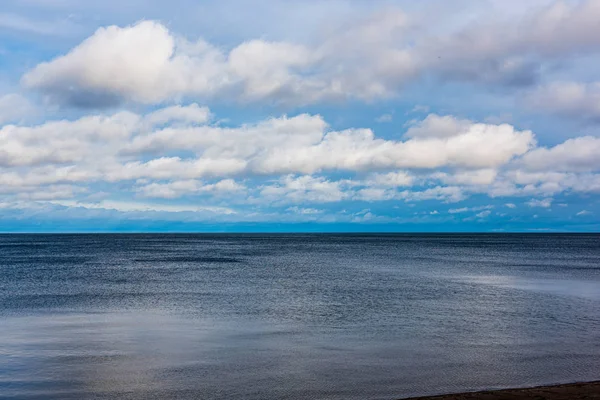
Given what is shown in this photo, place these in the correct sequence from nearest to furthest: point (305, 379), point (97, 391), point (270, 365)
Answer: point (97, 391), point (305, 379), point (270, 365)

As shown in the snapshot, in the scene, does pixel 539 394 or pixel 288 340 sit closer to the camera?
pixel 539 394

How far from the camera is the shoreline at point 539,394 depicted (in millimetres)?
17750

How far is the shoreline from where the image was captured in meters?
17.8

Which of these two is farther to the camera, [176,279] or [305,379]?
[176,279]

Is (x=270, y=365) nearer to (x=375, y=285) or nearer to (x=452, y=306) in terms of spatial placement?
(x=452, y=306)

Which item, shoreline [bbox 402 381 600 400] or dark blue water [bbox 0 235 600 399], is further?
dark blue water [bbox 0 235 600 399]

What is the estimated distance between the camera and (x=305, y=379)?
2086cm

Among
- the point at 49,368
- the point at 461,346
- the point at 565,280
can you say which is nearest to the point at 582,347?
the point at 461,346

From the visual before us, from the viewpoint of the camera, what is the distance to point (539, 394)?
18031 millimetres

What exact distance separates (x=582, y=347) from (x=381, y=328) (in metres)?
9.97

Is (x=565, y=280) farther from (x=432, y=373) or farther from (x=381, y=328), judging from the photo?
(x=432, y=373)

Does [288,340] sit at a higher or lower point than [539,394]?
lower

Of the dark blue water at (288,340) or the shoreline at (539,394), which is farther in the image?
the dark blue water at (288,340)

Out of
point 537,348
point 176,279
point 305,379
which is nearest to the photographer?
point 305,379
